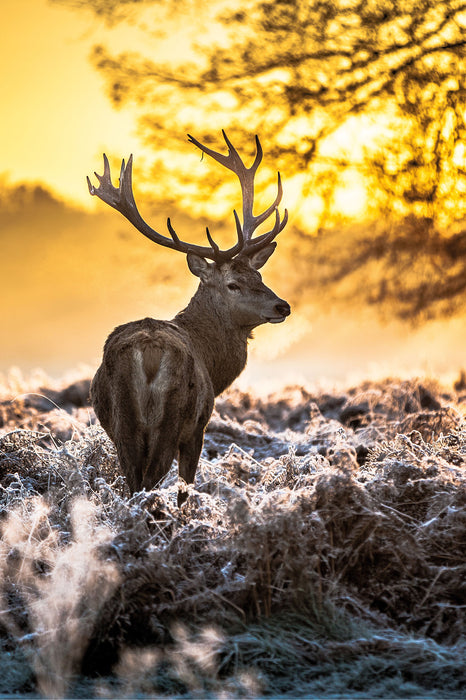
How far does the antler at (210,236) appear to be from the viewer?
9.78 m

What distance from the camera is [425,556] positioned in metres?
6.30

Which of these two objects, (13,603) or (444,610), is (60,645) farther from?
(444,610)

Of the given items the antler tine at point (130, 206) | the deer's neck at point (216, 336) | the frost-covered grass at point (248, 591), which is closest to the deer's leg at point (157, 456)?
the frost-covered grass at point (248, 591)

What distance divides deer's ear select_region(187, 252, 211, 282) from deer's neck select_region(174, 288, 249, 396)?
152mm

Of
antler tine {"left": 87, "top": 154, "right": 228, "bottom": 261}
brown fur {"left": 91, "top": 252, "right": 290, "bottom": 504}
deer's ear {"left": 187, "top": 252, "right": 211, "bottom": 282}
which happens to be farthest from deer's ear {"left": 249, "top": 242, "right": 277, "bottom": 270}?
brown fur {"left": 91, "top": 252, "right": 290, "bottom": 504}

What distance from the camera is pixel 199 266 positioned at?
385 inches

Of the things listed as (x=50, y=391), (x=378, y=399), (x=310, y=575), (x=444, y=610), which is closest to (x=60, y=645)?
(x=310, y=575)

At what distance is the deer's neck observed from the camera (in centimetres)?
932

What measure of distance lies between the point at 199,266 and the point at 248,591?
4598 millimetres

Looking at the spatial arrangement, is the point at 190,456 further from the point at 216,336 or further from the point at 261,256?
the point at 261,256

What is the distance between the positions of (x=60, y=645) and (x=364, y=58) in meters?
11.8

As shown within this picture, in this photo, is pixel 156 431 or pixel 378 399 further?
pixel 378 399

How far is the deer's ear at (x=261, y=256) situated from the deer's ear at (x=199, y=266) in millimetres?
560

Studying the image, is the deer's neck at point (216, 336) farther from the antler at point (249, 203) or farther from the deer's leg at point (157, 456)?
the deer's leg at point (157, 456)
